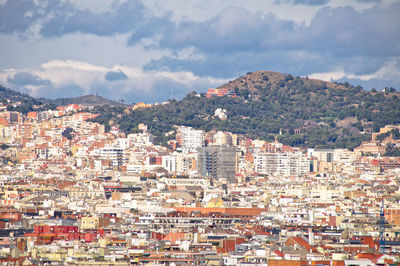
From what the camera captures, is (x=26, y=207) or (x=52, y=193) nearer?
(x=26, y=207)

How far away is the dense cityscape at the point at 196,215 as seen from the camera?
7275cm

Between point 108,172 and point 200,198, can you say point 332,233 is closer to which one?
point 200,198

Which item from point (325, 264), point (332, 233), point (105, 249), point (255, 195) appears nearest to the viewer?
point (325, 264)

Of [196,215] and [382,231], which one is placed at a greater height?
[196,215]

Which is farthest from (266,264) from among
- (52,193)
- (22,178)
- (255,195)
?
(22,178)

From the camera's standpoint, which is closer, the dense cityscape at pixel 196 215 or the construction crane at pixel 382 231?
the dense cityscape at pixel 196 215

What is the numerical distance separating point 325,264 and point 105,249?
12.6 meters

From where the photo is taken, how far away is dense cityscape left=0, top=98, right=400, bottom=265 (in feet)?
239

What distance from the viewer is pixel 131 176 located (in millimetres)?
172000

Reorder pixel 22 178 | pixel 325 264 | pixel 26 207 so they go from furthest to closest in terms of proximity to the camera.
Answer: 1. pixel 22 178
2. pixel 26 207
3. pixel 325 264

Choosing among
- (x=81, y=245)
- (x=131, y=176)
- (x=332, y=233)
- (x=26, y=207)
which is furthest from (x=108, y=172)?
(x=81, y=245)

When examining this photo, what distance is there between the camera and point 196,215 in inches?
4343

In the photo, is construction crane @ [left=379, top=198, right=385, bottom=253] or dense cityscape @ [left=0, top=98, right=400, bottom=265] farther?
construction crane @ [left=379, top=198, right=385, bottom=253]

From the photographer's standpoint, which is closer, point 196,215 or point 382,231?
point 382,231
